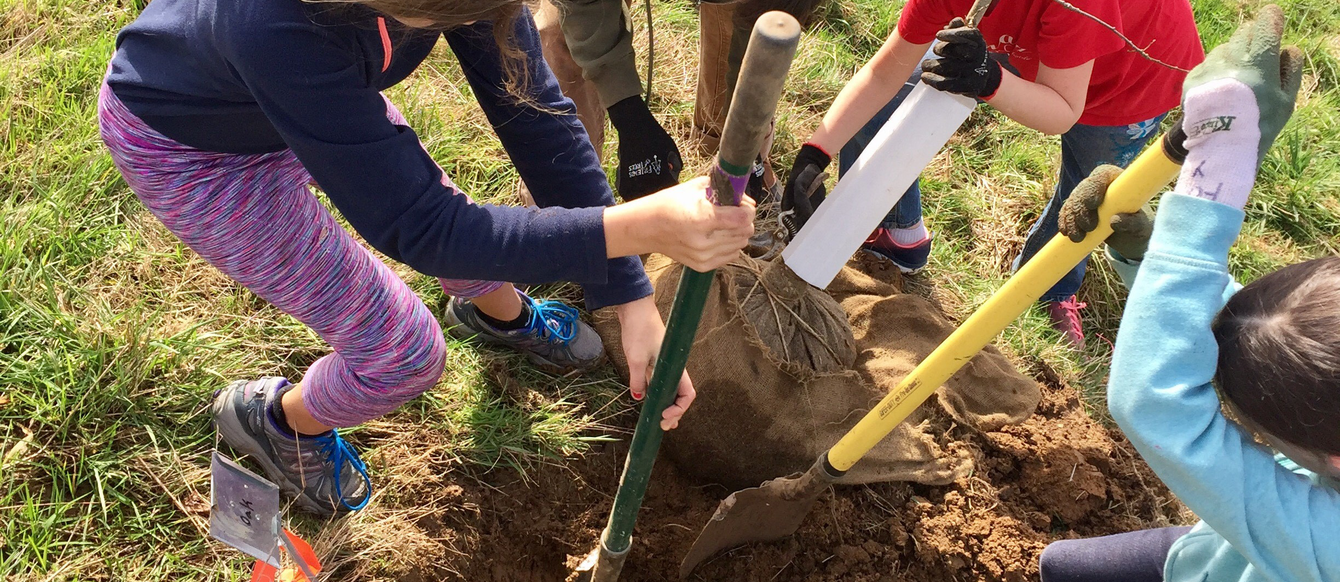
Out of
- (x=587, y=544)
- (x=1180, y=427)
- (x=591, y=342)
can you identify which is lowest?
(x=587, y=544)

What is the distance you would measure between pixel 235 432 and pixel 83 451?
29 cm

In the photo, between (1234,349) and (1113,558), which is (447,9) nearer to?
(1234,349)

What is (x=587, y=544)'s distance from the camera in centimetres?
199

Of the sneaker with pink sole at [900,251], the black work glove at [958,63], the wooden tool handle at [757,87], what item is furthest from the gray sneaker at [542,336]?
the wooden tool handle at [757,87]

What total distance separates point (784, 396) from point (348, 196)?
124 cm

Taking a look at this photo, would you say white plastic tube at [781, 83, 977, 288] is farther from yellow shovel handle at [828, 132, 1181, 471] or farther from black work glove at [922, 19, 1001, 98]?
yellow shovel handle at [828, 132, 1181, 471]

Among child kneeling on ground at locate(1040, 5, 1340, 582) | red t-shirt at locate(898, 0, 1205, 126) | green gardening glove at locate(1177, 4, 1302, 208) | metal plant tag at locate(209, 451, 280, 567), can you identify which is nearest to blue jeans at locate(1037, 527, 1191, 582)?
child kneeling on ground at locate(1040, 5, 1340, 582)

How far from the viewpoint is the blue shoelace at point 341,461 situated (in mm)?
1847

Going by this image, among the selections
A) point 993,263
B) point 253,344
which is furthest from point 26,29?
point 993,263

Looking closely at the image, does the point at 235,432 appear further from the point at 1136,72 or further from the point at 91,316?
the point at 1136,72

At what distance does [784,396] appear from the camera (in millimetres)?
2104

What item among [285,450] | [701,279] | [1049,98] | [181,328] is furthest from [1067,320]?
[181,328]

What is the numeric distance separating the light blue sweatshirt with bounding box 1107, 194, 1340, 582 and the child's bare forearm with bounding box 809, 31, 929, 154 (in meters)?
1.01

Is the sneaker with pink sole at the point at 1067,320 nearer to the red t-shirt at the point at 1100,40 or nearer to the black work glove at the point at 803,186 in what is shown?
the red t-shirt at the point at 1100,40
